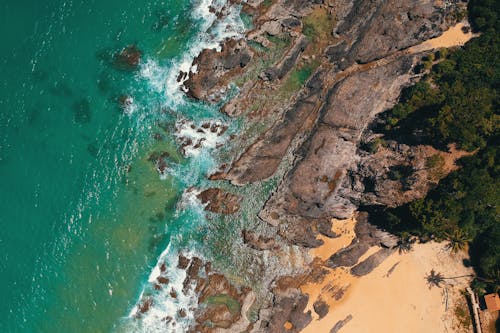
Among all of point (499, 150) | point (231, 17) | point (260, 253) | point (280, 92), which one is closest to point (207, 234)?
point (260, 253)

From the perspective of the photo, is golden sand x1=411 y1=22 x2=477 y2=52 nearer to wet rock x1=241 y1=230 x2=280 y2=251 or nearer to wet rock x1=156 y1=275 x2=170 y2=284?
wet rock x1=241 y1=230 x2=280 y2=251

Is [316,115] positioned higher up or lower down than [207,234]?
higher up

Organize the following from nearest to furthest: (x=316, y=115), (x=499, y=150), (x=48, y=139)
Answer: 1. (x=499, y=150)
2. (x=316, y=115)
3. (x=48, y=139)

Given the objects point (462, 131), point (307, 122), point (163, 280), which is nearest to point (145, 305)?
point (163, 280)

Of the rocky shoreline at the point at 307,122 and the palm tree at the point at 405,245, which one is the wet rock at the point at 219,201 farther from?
the palm tree at the point at 405,245

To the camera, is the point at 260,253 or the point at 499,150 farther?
the point at 260,253

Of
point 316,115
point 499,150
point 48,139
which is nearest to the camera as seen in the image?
point 499,150

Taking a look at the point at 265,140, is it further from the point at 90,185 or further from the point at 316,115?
the point at 90,185

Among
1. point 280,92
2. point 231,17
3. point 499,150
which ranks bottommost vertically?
point 499,150
